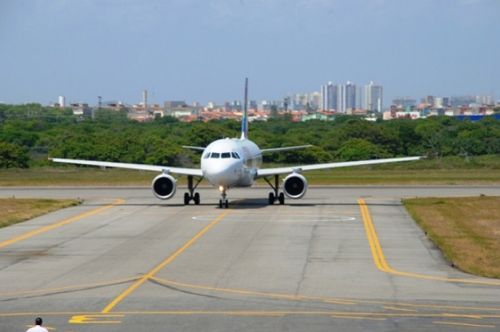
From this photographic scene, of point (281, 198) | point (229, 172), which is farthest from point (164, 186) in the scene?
point (281, 198)

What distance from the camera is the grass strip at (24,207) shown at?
48784 millimetres

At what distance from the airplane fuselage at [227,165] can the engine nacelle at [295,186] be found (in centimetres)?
193

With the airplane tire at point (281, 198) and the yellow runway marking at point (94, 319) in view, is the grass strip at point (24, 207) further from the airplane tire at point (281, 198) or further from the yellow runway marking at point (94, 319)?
the yellow runway marking at point (94, 319)

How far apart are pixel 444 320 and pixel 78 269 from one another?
1254cm

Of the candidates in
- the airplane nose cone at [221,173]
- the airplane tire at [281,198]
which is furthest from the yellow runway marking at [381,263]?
the airplane tire at [281,198]

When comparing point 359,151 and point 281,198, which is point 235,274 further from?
point 359,151

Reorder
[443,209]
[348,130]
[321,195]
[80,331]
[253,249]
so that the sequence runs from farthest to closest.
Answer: [348,130] → [321,195] → [443,209] → [253,249] → [80,331]

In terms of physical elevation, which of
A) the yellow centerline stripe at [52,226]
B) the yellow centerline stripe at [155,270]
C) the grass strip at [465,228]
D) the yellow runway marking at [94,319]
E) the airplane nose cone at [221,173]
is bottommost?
the yellow centerline stripe at [52,226]

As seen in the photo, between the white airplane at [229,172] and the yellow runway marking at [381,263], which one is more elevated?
the white airplane at [229,172]

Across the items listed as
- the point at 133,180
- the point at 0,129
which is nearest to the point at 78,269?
the point at 133,180

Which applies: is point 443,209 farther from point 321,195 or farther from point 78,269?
point 78,269

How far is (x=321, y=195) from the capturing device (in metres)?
64.4

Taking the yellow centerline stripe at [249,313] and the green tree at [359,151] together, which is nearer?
the yellow centerline stripe at [249,313]

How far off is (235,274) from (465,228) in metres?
16.1
